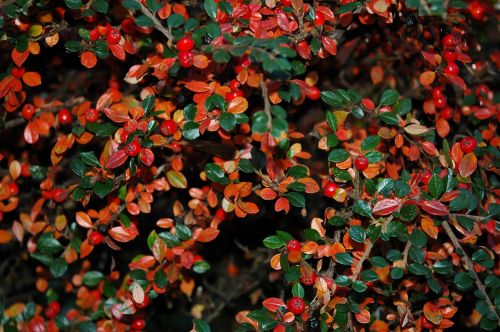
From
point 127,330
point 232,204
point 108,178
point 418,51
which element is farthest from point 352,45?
point 127,330

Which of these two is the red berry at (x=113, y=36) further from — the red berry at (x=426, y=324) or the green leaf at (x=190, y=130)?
the red berry at (x=426, y=324)

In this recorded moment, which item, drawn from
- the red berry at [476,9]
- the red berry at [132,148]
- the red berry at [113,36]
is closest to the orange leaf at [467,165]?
the red berry at [476,9]

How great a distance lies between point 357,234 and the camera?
3.82 feet

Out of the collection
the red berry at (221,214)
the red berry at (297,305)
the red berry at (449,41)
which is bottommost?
the red berry at (221,214)

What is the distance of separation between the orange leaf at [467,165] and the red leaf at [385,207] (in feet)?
0.60

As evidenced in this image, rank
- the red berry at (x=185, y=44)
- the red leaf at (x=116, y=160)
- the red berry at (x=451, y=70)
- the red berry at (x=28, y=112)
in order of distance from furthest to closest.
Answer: the red berry at (x=28, y=112) < the red berry at (x=451, y=70) < the red leaf at (x=116, y=160) < the red berry at (x=185, y=44)

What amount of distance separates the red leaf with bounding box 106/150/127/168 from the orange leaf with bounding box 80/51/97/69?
20 centimetres

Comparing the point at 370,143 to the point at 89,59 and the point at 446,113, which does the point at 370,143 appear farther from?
the point at 89,59

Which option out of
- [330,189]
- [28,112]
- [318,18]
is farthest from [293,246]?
[28,112]

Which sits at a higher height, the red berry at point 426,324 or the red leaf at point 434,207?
the red leaf at point 434,207

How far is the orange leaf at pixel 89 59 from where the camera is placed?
1247 mm

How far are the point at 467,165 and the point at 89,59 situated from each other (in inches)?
32.0

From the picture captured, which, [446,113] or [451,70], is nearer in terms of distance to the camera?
[451,70]

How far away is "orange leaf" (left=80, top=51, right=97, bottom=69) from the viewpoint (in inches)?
49.1
